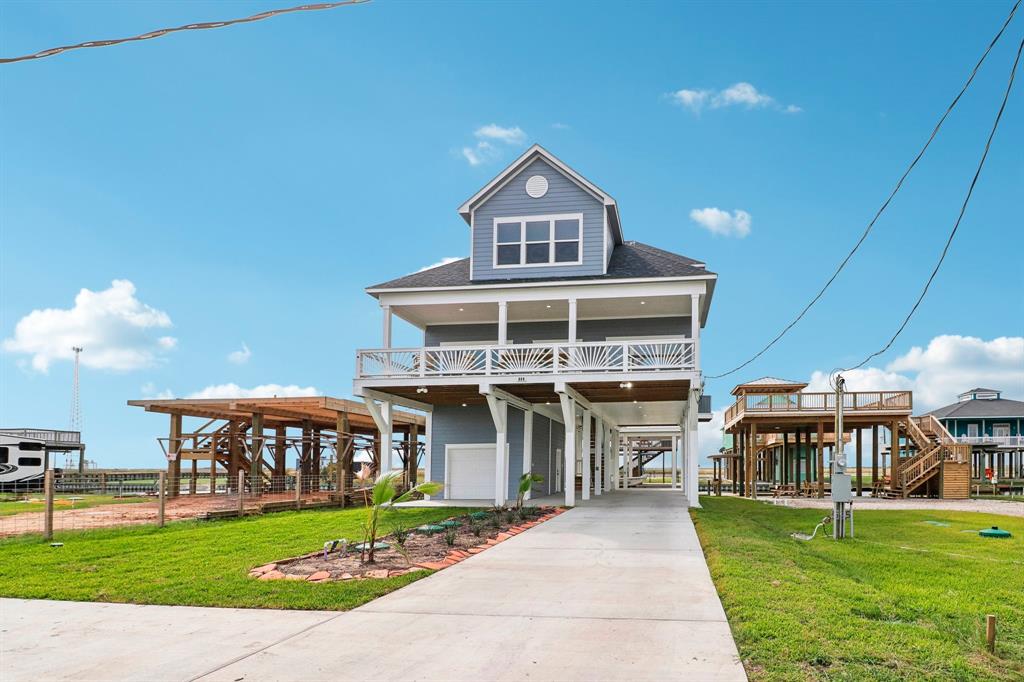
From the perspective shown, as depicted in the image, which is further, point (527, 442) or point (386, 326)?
point (527, 442)

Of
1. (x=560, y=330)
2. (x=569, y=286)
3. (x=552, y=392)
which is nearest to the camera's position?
(x=569, y=286)

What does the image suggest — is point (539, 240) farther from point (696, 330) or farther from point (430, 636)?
point (430, 636)

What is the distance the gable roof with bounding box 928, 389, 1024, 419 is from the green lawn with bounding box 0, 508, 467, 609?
157 feet

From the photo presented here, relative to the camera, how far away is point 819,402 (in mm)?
31016

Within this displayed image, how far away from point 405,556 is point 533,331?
1422 centimetres

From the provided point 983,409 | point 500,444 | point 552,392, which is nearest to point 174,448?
point 500,444

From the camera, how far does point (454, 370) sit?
66.3 ft

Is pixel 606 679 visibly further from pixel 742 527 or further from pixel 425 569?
pixel 742 527

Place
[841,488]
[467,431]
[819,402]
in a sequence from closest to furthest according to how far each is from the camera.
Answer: [841,488], [467,431], [819,402]

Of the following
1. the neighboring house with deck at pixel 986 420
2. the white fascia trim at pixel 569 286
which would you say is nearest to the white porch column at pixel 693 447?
the white fascia trim at pixel 569 286

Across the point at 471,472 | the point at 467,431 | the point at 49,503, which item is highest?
the point at 467,431

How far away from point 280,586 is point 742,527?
10.4 metres

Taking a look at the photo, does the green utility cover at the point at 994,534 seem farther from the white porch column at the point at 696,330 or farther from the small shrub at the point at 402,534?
the small shrub at the point at 402,534

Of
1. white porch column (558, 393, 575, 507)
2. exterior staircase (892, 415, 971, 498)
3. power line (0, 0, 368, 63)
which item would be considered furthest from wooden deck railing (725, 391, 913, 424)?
power line (0, 0, 368, 63)
